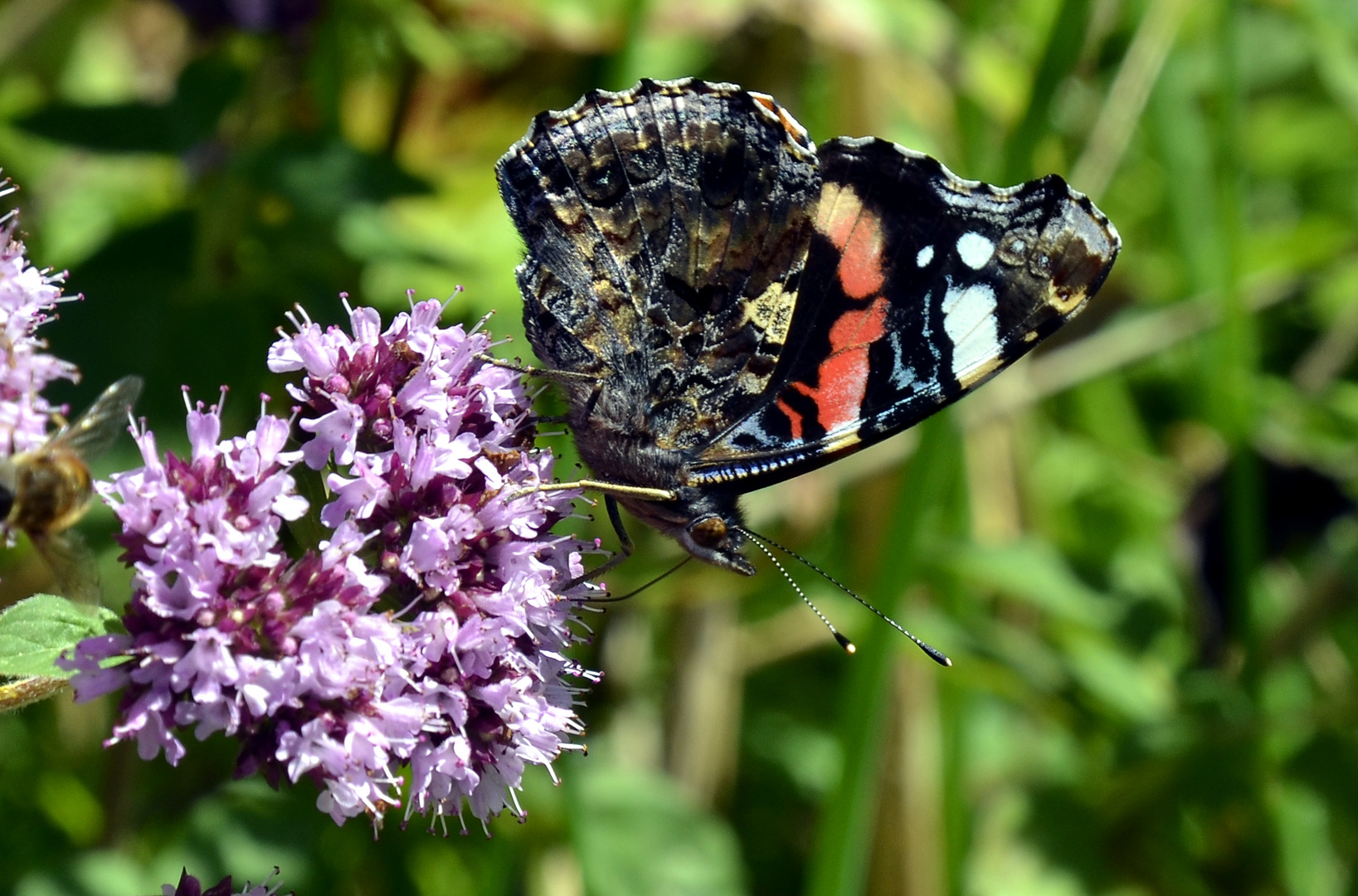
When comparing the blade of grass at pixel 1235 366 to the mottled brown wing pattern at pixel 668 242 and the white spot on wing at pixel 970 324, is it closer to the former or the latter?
the white spot on wing at pixel 970 324

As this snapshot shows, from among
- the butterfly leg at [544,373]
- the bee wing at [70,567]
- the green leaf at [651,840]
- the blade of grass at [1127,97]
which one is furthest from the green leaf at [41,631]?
the blade of grass at [1127,97]

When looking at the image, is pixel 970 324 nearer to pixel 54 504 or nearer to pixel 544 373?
pixel 544 373

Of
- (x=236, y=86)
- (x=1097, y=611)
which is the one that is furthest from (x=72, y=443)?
(x=1097, y=611)

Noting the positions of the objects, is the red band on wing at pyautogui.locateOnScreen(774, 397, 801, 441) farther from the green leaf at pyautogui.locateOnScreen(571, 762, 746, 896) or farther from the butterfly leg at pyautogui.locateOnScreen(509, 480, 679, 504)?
the green leaf at pyautogui.locateOnScreen(571, 762, 746, 896)

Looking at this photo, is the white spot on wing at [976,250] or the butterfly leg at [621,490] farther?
the white spot on wing at [976,250]

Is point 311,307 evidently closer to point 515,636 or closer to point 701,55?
point 515,636

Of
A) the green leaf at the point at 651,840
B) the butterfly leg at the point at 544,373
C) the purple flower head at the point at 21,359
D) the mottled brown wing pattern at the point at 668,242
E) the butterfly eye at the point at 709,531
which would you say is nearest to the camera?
the purple flower head at the point at 21,359
